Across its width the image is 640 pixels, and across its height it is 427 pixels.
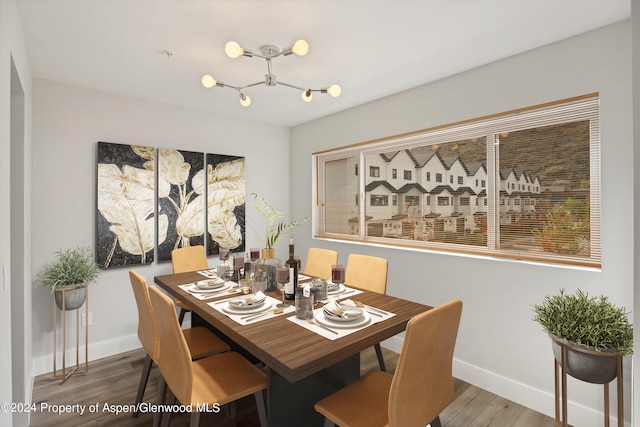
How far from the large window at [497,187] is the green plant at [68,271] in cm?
260

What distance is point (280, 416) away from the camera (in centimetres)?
158

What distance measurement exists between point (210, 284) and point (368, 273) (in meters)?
1.22

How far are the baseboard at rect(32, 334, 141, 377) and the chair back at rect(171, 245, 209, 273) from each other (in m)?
0.86

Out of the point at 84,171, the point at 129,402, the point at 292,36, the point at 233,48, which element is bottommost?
the point at 129,402

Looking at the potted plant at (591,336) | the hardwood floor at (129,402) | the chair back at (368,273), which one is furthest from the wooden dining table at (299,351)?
the potted plant at (591,336)

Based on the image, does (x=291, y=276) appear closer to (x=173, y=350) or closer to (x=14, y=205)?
(x=173, y=350)

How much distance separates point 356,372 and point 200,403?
98 cm

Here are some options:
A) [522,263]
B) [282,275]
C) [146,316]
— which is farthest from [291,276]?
[522,263]

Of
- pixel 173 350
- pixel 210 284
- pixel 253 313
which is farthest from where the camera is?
pixel 210 284

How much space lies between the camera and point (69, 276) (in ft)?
8.41

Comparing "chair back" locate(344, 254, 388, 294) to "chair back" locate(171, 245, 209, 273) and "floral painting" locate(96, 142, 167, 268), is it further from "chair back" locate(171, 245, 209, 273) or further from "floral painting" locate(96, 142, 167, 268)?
"floral painting" locate(96, 142, 167, 268)

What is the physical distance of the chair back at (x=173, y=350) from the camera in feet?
4.48

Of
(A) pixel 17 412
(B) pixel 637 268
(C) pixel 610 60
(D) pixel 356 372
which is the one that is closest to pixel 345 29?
(C) pixel 610 60

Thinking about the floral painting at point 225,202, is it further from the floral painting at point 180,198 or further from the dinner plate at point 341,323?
the dinner plate at point 341,323
